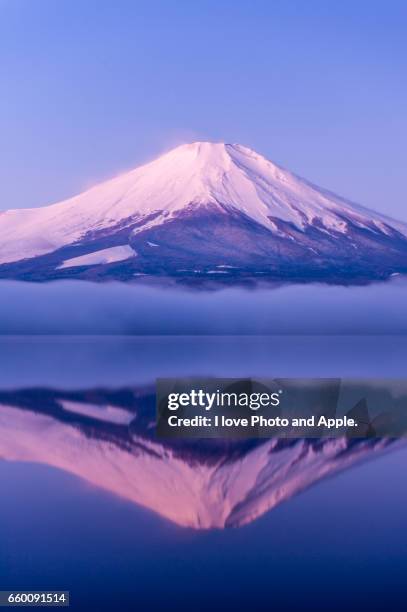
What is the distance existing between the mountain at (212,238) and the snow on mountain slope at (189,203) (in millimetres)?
98

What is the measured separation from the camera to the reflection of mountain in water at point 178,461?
5816mm

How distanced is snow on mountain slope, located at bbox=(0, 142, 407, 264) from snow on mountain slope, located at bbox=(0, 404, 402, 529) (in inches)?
1780

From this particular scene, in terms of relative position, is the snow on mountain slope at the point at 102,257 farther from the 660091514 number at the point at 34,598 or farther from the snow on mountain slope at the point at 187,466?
the 660091514 number at the point at 34,598

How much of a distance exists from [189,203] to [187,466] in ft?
165

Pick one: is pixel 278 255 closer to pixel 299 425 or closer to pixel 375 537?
pixel 299 425

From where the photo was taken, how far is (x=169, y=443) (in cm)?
870

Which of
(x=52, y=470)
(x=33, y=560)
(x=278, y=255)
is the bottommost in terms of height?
(x=33, y=560)

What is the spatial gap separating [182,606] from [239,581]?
1.35 feet

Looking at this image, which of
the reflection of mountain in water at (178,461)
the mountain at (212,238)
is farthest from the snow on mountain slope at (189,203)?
the reflection of mountain in water at (178,461)

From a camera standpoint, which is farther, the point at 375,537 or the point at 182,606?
the point at 375,537

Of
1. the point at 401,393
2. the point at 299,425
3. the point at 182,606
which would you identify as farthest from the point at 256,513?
the point at 401,393

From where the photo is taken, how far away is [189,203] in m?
57.0

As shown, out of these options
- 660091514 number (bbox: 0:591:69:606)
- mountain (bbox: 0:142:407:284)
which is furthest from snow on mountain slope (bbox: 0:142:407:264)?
660091514 number (bbox: 0:591:69:606)

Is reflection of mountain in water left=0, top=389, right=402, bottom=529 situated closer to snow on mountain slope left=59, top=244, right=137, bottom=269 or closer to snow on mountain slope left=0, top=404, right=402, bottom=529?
snow on mountain slope left=0, top=404, right=402, bottom=529
